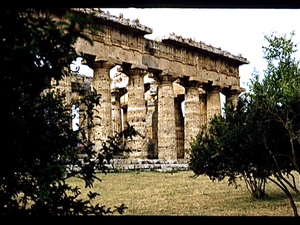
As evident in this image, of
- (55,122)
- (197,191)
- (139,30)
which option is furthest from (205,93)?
(55,122)

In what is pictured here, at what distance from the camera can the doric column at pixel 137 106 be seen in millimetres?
25531

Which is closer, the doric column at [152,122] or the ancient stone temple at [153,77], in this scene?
the ancient stone temple at [153,77]

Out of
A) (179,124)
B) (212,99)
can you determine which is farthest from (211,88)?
(179,124)

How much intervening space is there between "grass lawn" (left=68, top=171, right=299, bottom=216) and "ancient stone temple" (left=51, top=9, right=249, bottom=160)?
4.55m

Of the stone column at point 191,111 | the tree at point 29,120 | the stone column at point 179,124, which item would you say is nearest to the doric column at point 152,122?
the stone column at point 179,124

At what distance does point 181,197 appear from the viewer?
585 inches

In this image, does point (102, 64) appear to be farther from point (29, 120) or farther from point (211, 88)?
point (29, 120)

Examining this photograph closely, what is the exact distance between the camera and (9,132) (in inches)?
177

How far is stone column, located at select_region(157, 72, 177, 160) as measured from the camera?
27.4m

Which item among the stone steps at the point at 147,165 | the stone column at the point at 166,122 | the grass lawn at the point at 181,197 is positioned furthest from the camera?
the stone column at the point at 166,122

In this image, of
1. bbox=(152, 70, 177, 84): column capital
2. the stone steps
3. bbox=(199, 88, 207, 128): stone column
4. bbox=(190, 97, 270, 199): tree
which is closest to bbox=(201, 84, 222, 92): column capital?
bbox=(199, 88, 207, 128): stone column

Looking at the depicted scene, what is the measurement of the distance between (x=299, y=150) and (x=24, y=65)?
33.6 feet

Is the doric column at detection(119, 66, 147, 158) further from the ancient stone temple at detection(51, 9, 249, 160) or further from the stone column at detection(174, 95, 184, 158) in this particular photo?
the stone column at detection(174, 95, 184, 158)

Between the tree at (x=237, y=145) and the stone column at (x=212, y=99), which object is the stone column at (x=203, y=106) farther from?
the tree at (x=237, y=145)
